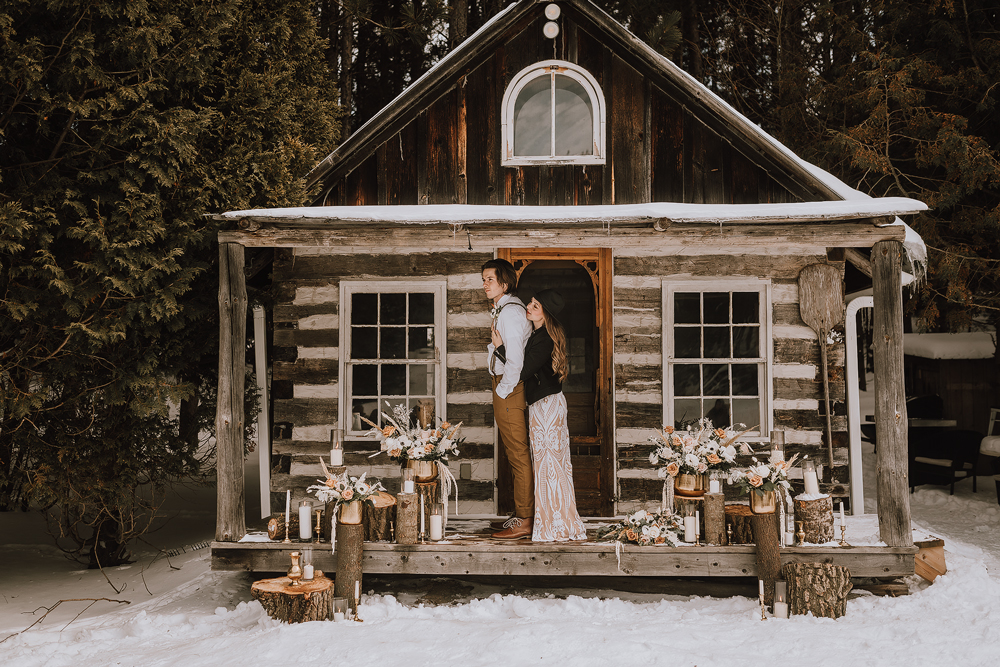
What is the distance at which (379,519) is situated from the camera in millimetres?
6301

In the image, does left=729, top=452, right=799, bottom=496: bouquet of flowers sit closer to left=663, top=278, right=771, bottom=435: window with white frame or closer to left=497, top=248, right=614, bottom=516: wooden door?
left=663, top=278, right=771, bottom=435: window with white frame

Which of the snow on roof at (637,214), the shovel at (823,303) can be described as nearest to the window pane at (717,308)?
the shovel at (823,303)

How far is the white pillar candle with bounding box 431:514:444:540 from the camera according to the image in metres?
6.29

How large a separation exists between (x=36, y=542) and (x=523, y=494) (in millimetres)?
7072

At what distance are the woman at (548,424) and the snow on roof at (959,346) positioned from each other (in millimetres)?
10141

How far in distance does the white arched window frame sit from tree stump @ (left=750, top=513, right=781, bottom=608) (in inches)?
158

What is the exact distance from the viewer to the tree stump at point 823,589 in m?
5.81

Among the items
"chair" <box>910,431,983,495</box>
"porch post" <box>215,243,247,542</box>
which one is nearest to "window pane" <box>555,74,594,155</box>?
"porch post" <box>215,243,247,542</box>

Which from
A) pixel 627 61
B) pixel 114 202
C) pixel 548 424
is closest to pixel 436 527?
pixel 548 424

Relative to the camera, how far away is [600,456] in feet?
26.5

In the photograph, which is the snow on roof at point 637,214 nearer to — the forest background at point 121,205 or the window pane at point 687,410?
the forest background at point 121,205

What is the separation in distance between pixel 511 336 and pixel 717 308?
2.83 meters

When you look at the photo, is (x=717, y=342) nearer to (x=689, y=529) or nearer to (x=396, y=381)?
(x=689, y=529)

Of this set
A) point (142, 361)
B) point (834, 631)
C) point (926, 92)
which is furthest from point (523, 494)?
point (926, 92)
